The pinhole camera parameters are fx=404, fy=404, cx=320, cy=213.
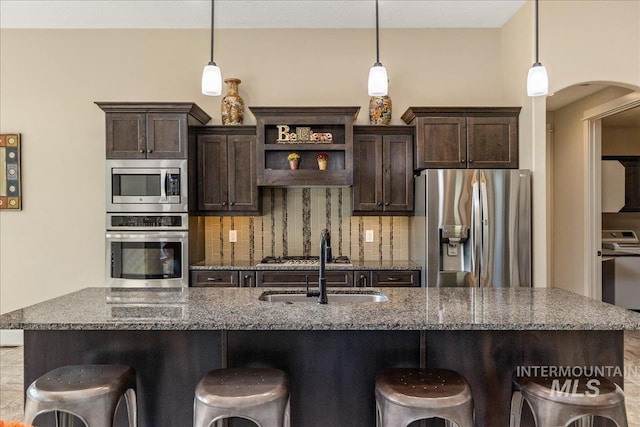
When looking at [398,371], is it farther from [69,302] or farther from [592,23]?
[592,23]

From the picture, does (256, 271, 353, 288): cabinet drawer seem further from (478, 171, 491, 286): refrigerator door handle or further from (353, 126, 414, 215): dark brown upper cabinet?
(478, 171, 491, 286): refrigerator door handle

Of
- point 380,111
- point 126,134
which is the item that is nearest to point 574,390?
point 380,111

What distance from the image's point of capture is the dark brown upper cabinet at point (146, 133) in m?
3.56

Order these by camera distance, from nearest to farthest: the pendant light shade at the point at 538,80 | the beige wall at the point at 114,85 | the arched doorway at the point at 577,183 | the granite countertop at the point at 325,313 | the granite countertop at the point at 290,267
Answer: the granite countertop at the point at 325,313
the pendant light shade at the point at 538,80
the granite countertop at the point at 290,267
the beige wall at the point at 114,85
the arched doorway at the point at 577,183

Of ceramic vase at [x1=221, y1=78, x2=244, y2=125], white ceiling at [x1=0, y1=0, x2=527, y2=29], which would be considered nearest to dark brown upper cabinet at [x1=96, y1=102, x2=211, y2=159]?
ceramic vase at [x1=221, y1=78, x2=244, y2=125]

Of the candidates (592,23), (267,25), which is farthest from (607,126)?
(267,25)

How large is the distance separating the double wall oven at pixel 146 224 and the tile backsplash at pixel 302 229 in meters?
0.56

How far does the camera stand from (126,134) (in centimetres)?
358

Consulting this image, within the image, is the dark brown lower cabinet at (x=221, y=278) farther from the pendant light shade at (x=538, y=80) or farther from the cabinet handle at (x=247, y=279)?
the pendant light shade at (x=538, y=80)

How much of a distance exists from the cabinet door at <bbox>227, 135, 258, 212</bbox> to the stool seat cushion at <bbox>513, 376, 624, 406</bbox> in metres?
2.74

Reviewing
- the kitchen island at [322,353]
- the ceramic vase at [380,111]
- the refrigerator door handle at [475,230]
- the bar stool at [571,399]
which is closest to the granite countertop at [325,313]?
the kitchen island at [322,353]

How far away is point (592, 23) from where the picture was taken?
10.7 ft

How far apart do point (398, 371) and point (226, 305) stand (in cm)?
85

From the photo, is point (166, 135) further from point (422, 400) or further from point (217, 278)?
point (422, 400)
